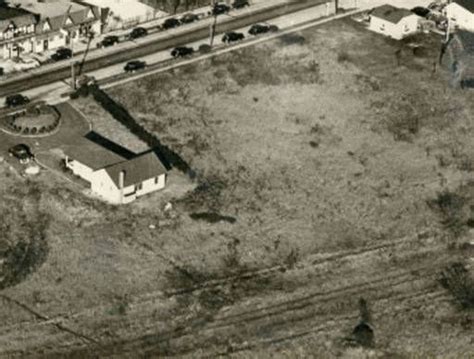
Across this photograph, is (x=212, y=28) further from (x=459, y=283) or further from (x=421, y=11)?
(x=459, y=283)

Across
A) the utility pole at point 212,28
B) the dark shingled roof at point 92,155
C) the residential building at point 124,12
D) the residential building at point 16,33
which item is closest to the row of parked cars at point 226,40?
the utility pole at point 212,28

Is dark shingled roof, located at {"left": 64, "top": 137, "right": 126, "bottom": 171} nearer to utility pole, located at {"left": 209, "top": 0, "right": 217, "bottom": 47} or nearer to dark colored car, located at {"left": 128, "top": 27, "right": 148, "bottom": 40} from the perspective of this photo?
dark colored car, located at {"left": 128, "top": 27, "right": 148, "bottom": 40}

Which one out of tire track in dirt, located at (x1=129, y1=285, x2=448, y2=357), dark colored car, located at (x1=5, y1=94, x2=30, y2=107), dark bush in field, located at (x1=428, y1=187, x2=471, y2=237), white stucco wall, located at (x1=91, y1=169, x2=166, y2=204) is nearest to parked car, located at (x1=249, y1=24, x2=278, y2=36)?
dark colored car, located at (x1=5, y1=94, x2=30, y2=107)

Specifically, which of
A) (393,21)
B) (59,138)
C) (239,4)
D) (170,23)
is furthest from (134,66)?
(393,21)

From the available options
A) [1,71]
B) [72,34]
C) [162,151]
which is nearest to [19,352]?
[162,151]

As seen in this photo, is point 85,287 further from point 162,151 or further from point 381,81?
point 381,81

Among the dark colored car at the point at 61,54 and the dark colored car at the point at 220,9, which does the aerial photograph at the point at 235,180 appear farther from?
the dark colored car at the point at 61,54
